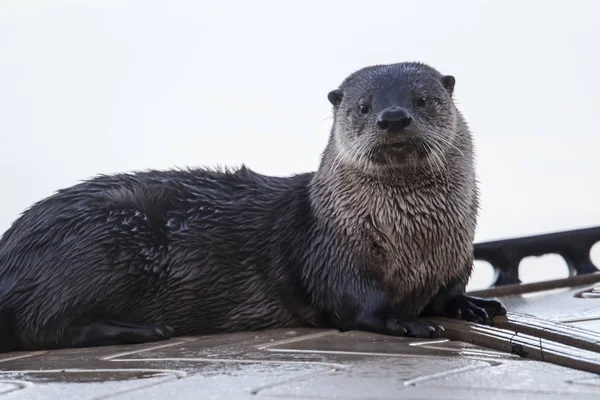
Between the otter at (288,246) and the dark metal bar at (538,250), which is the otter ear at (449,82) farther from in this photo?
the dark metal bar at (538,250)

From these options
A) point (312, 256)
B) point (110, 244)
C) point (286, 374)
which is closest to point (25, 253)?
point (110, 244)

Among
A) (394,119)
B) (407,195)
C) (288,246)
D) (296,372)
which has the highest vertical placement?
(394,119)

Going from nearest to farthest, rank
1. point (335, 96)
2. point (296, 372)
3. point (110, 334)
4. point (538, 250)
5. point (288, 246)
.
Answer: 1. point (296, 372)
2. point (110, 334)
3. point (288, 246)
4. point (335, 96)
5. point (538, 250)

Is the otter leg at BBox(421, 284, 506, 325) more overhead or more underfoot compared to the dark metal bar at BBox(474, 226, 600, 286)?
more underfoot

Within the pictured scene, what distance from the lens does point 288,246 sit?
12.4ft

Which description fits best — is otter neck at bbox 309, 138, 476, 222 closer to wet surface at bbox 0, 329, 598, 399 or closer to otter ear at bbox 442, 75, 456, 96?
otter ear at bbox 442, 75, 456, 96

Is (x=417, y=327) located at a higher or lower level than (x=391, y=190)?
lower

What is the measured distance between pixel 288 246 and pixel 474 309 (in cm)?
70

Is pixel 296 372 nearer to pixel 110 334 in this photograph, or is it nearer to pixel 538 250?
pixel 110 334

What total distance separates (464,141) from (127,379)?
1.65 m

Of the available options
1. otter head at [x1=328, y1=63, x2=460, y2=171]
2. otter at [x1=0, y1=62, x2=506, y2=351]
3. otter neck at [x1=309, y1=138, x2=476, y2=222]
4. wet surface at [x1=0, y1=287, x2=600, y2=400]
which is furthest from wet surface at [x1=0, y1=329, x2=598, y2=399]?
otter head at [x1=328, y1=63, x2=460, y2=171]

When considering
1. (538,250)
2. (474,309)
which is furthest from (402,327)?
(538,250)

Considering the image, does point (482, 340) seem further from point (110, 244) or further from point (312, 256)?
point (110, 244)

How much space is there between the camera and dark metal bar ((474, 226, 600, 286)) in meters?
4.64
